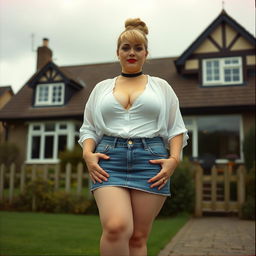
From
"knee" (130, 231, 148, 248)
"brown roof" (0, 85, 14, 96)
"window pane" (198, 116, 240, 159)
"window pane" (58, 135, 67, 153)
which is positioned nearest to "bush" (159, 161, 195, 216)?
"window pane" (198, 116, 240, 159)

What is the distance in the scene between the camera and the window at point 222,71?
563 inches

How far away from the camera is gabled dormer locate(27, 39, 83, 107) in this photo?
1648 cm

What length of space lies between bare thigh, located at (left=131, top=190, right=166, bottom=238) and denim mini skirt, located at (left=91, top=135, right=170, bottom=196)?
0.04 m

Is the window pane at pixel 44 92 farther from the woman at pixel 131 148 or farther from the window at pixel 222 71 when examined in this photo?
the woman at pixel 131 148

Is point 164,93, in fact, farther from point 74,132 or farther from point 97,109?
point 74,132

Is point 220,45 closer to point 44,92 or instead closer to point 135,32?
point 44,92

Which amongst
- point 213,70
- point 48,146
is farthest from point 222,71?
point 48,146

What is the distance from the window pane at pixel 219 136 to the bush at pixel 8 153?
860 centimetres

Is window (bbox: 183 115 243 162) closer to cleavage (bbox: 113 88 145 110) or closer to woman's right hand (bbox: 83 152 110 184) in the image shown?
cleavage (bbox: 113 88 145 110)

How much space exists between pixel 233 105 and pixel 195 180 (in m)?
5.60

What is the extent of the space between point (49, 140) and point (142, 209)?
15.0m

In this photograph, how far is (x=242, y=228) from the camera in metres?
6.74

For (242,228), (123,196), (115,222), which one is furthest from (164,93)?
(242,228)

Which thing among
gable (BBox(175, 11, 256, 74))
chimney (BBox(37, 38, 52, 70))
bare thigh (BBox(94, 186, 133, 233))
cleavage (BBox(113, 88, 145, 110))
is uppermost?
chimney (BBox(37, 38, 52, 70))
